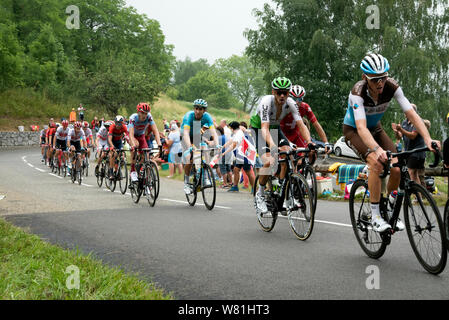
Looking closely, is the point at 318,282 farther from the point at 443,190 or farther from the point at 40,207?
the point at 443,190

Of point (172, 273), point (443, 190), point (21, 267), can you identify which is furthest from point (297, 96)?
point (443, 190)

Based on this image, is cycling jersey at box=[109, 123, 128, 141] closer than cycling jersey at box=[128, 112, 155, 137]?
No

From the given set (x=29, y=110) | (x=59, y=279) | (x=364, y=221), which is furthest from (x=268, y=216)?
(x=29, y=110)

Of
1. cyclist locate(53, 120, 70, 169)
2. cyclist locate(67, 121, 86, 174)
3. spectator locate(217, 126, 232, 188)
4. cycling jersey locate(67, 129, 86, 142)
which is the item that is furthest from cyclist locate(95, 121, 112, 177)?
cyclist locate(53, 120, 70, 169)

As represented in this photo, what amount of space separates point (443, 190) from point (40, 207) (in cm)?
1237

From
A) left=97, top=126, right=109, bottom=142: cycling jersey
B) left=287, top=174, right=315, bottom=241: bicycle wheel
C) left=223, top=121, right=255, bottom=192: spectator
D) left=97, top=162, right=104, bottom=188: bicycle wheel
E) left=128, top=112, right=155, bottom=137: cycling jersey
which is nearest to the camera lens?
left=287, top=174, right=315, bottom=241: bicycle wheel

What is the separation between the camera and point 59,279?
4.26 meters

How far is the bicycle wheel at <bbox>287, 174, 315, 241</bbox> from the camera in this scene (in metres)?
6.26

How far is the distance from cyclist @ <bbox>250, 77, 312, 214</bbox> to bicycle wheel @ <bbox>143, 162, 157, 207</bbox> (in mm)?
3884

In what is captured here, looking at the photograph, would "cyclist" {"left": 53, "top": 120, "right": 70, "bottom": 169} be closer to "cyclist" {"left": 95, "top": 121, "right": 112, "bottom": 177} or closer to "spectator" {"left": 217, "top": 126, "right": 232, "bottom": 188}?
"cyclist" {"left": 95, "top": 121, "right": 112, "bottom": 177}

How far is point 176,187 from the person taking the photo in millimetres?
16109

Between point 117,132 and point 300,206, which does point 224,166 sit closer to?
point 117,132

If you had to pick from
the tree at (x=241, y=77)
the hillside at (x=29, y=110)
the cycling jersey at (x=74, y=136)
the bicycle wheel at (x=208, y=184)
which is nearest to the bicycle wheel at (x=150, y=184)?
the bicycle wheel at (x=208, y=184)

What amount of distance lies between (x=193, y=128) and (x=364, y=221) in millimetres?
5298
